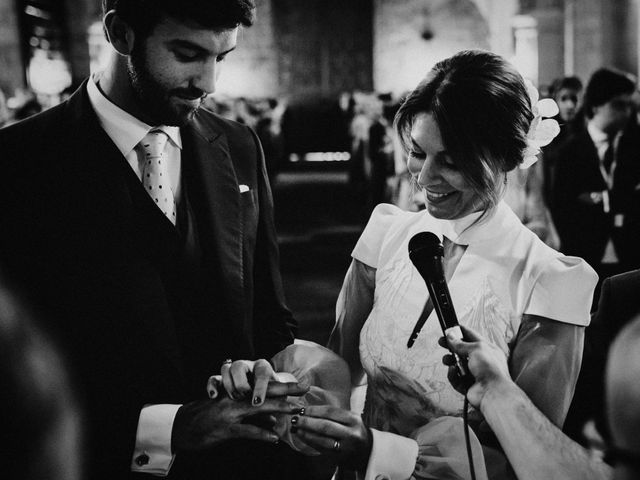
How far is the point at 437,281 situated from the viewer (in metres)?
1.27

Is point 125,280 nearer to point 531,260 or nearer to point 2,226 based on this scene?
point 2,226

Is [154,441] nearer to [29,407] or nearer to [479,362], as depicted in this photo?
[479,362]

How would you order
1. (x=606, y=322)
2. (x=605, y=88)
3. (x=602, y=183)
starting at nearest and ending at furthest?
(x=606, y=322)
(x=602, y=183)
(x=605, y=88)

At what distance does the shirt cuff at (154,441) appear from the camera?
1.40m

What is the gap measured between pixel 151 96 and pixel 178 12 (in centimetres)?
17

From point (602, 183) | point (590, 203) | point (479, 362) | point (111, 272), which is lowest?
point (590, 203)

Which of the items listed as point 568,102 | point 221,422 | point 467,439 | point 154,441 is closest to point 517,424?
point 467,439

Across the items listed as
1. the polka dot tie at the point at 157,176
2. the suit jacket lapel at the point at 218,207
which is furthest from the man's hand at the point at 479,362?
the polka dot tie at the point at 157,176

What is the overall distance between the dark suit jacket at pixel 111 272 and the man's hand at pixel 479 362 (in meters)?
0.53

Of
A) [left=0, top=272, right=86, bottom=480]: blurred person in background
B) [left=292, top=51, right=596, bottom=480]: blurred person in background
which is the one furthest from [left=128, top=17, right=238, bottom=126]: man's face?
[left=0, top=272, right=86, bottom=480]: blurred person in background

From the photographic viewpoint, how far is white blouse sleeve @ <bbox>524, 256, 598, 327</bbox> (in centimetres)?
140

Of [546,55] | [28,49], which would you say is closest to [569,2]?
[546,55]

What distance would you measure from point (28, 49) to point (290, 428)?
17.2m

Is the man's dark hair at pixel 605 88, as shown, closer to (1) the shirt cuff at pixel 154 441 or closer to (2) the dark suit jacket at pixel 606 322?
(2) the dark suit jacket at pixel 606 322
